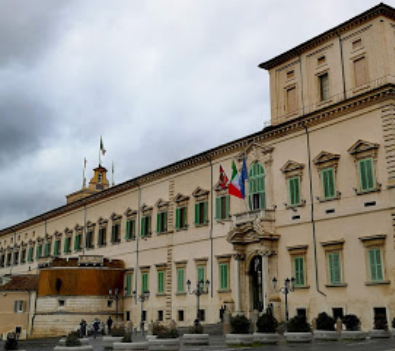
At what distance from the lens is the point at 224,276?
3734cm

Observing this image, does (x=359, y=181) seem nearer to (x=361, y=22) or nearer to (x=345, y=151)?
(x=345, y=151)

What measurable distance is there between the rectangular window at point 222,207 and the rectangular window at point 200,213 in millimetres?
1535

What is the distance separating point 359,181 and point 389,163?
206 centimetres

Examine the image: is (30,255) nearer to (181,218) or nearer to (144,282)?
(144,282)

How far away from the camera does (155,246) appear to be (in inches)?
1791

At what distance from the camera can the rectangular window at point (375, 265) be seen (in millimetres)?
27734

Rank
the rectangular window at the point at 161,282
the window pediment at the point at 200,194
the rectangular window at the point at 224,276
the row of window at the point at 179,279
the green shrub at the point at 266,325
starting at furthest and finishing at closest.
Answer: the rectangular window at the point at 161,282 < the window pediment at the point at 200,194 < the row of window at the point at 179,279 < the rectangular window at the point at 224,276 < the green shrub at the point at 266,325

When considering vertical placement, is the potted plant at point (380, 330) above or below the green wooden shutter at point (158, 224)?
below

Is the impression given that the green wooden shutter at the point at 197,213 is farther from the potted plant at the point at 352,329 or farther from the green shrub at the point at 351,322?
the green shrub at the point at 351,322

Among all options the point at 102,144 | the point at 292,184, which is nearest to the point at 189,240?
the point at 292,184

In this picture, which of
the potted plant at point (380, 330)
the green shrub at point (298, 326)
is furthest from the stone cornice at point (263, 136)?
the green shrub at point (298, 326)

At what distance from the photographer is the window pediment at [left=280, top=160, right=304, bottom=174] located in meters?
32.9

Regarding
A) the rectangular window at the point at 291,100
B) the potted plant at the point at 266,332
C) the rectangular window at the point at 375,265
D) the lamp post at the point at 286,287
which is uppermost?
the rectangular window at the point at 291,100

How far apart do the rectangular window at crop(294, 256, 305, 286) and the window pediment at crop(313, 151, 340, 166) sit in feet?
18.5
